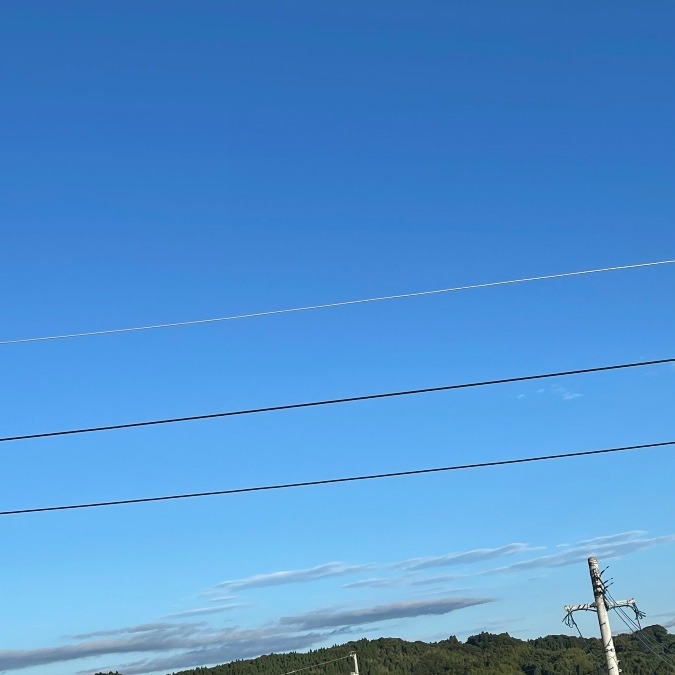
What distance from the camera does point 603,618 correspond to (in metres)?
30.9

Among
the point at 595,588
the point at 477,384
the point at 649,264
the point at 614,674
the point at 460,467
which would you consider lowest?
the point at 614,674

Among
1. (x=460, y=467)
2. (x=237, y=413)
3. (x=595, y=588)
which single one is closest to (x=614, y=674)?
(x=595, y=588)

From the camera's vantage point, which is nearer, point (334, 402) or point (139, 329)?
point (334, 402)

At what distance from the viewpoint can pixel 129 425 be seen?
22.8 m

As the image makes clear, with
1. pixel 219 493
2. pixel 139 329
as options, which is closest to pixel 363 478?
pixel 219 493

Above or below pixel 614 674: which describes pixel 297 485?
above

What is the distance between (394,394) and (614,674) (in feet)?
43.1

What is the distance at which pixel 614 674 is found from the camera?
29781 mm

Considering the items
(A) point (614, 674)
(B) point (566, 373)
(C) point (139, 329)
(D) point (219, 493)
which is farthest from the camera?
(A) point (614, 674)

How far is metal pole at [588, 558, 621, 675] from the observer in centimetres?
2986

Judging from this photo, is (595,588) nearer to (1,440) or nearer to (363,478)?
(363,478)

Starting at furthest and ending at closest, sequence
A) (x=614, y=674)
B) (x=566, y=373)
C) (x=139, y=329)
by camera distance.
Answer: (x=614, y=674)
(x=139, y=329)
(x=566, y=373)

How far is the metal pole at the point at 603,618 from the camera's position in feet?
98.0

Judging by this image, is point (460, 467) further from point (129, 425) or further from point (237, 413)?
point (129, 425)
